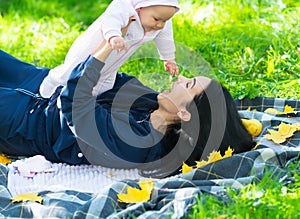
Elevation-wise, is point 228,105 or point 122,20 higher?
point 122,20

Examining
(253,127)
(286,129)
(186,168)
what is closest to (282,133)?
(286,129)

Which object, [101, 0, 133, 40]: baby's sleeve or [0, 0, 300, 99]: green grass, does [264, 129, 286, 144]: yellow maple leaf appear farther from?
[101, 0, 133, 40]: baby's sleeve

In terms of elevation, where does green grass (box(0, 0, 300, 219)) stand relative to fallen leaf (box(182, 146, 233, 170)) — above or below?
above

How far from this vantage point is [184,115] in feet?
11.9

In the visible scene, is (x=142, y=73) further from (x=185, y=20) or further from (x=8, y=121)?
(x=8, y=121)

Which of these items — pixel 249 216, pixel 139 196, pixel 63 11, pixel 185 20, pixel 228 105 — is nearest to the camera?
pixel 249 216

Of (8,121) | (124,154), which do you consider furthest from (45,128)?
(124,154)

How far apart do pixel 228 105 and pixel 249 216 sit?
828 millimetres

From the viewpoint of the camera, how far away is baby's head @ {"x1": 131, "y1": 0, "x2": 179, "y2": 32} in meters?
3.82

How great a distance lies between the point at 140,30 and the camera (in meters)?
4.02

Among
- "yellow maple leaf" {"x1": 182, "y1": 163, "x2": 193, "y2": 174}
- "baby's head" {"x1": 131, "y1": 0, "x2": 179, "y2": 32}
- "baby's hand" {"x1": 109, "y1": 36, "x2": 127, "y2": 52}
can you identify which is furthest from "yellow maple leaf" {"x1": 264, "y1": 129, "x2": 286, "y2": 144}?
"baby's hand" {"x1": 109, "y1": 36, "x2": 127, "y2": 52}

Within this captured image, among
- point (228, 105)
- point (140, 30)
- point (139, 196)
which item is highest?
point (140, 30)

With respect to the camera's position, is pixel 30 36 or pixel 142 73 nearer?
pixel 142 73

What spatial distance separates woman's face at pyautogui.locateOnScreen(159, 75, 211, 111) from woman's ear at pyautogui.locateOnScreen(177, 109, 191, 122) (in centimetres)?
2
